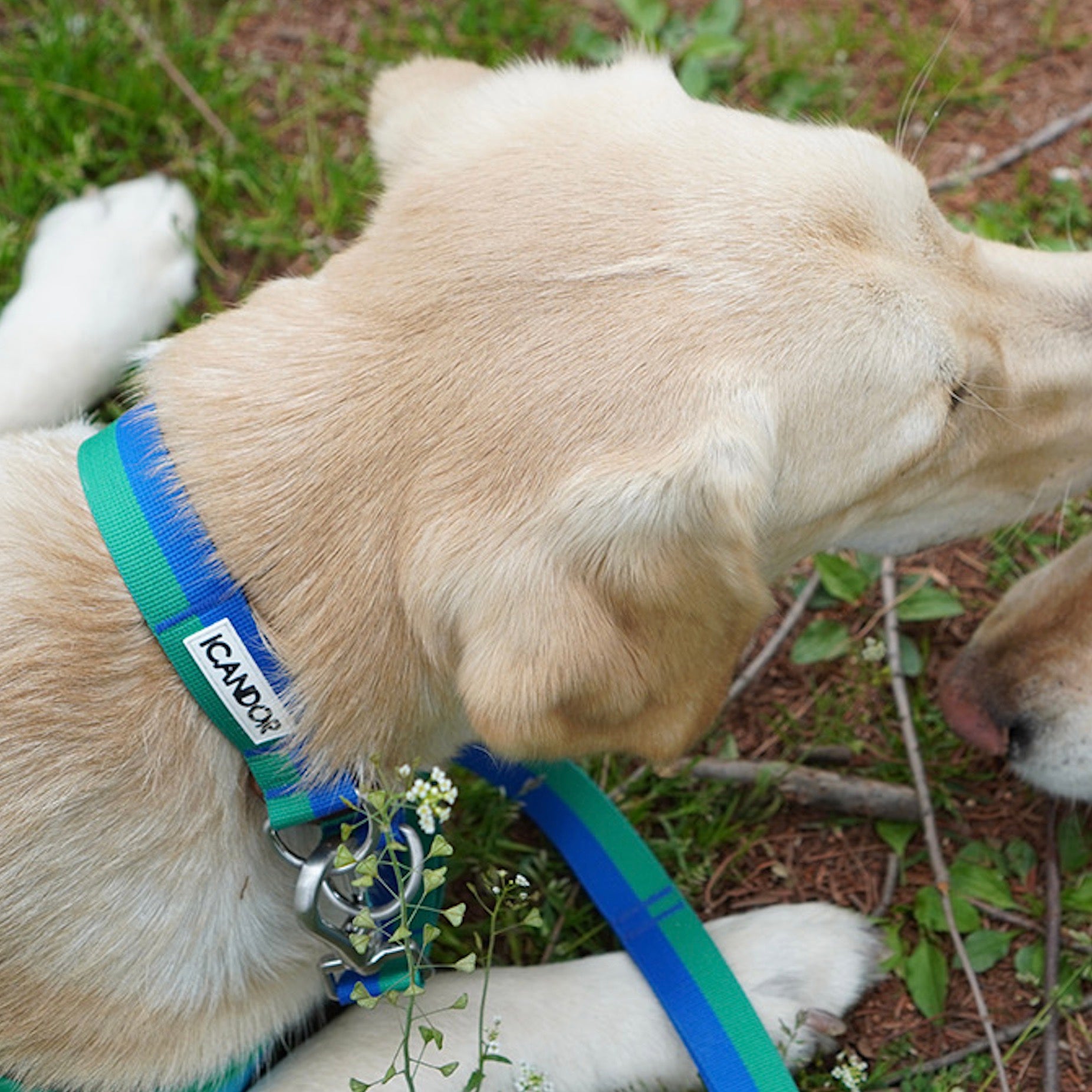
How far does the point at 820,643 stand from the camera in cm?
359

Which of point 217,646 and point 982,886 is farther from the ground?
point 217,646

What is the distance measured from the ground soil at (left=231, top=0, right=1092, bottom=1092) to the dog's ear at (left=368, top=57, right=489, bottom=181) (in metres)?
1.63

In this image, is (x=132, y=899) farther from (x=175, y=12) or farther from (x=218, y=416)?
(x=175, y=12)

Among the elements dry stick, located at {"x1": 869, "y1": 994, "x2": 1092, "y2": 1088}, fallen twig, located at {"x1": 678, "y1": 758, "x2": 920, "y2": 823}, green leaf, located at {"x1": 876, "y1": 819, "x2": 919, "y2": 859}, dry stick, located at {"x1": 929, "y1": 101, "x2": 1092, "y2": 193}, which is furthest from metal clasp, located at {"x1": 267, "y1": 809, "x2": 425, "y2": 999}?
dry stick, located at {"x1": 929, "y1": 101, "x2": 1092, "y2": 193}

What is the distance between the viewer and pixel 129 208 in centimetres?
410

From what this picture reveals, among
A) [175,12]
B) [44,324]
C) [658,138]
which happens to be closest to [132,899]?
[658,138]

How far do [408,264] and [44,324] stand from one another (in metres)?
1.89

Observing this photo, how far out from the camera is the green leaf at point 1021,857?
10.8 ft

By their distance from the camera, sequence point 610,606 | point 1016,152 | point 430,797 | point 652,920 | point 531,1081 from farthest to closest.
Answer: point 1016,152 → point 652,920 → point 531,1081 → point 610,606 → point 430,797

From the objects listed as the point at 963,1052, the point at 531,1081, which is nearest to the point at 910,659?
the point at 963,1052

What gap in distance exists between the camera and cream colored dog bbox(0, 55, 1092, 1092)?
2.15 metres

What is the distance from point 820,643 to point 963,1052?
109 cm

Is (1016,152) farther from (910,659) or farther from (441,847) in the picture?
(441,847)

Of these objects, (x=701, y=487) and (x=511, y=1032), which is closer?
(x=701, y=487)
